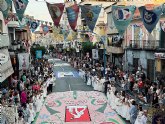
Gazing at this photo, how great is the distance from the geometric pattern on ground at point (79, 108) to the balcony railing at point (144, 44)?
759 centimetres

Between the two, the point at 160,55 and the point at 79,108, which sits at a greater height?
the point at 160,55

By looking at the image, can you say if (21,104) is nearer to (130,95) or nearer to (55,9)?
(55,9)

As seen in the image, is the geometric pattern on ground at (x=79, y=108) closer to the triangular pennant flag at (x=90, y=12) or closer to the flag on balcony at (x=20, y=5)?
the triangular pennant flag at (x=90, y=12)

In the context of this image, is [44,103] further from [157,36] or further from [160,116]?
[157,36]

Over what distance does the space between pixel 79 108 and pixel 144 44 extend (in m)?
15.4

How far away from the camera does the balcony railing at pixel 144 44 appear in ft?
105

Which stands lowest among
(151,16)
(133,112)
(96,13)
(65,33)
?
(133,112)

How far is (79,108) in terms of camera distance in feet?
69.9

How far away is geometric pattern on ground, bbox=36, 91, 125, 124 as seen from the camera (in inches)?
739

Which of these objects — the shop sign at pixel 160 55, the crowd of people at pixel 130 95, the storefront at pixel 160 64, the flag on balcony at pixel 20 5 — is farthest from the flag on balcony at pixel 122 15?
the storefront at pixel 160 64

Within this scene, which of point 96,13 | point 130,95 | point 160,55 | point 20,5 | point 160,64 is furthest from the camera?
point 160,64

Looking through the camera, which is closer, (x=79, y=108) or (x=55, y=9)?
(x=55, y=9)

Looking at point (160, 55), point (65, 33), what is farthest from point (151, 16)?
point (65, 33)

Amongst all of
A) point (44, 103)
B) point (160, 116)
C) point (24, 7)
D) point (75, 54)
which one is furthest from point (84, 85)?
point (75, 54)
